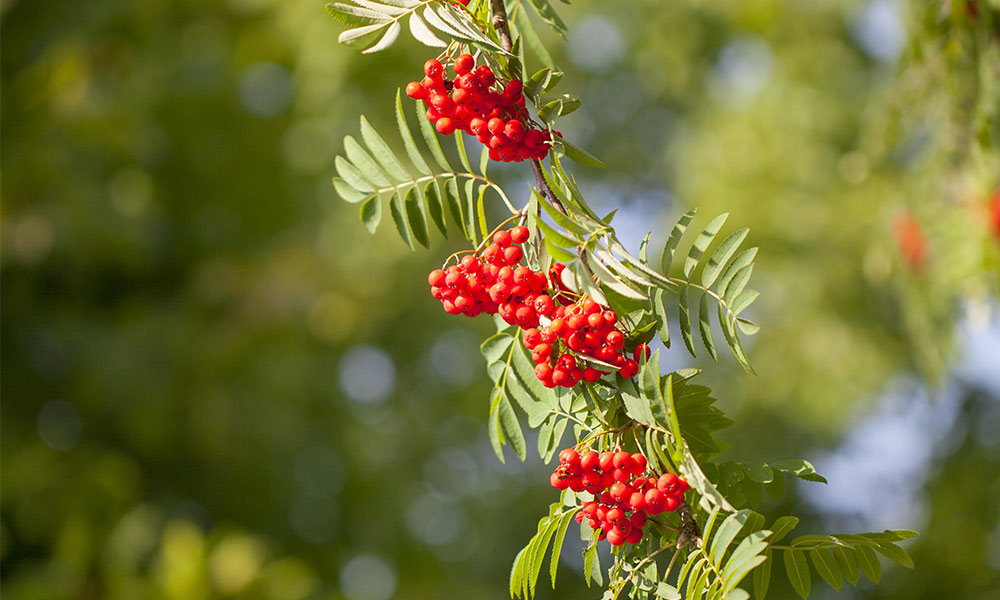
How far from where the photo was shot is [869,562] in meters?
0.60

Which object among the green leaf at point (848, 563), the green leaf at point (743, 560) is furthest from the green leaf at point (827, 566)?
the green leaf at point (743, 560)

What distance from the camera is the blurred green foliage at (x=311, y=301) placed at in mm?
4586

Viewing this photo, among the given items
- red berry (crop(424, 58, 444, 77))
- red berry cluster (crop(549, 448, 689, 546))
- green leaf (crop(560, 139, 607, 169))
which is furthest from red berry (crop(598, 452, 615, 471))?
red berry (crop(424, 58, 444, 77))

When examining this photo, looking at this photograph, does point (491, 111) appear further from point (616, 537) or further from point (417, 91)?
point (616, 537)

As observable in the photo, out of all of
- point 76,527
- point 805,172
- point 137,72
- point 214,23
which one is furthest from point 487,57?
point 214,23

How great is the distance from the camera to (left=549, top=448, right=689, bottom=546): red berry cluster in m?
0.56

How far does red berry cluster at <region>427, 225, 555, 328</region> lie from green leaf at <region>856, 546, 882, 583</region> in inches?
11.4

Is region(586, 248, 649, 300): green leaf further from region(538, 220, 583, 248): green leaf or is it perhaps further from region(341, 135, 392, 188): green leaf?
region(341, 135, 392, 188): green leaf

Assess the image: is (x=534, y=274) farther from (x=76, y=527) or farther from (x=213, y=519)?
(x=213, y=519)

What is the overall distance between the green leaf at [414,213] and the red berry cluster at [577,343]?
0.60 ft

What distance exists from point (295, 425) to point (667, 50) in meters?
3.37

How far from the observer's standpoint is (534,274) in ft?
1.92

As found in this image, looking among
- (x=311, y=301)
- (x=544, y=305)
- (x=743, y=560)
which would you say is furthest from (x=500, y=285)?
(x=311, y=301)

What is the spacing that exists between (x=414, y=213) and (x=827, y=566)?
0.44 meters
